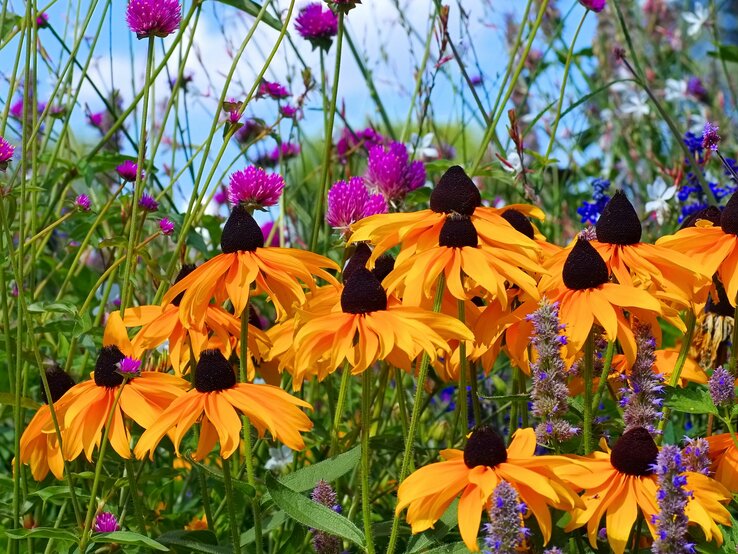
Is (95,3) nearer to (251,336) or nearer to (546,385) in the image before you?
(251,336)

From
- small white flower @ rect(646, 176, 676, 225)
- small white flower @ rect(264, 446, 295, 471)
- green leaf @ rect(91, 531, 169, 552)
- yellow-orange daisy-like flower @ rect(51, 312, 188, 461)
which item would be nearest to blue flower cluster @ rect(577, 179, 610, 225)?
small white flower @ rect(646, 176, 676, 225)

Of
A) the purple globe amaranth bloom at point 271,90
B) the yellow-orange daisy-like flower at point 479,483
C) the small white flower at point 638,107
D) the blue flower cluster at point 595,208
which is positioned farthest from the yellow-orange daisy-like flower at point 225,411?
the small white flower at point 638,107

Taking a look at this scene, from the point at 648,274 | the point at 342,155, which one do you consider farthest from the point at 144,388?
the point at 342,155

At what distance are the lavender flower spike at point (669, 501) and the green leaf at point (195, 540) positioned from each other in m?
0.57

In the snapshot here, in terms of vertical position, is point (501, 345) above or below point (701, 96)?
below

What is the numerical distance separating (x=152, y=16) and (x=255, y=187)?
295 mm

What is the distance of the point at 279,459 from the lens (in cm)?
223

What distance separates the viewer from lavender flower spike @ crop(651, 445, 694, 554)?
1015 millimetres

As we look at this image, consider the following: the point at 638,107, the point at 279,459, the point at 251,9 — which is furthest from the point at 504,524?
the point at 638,107

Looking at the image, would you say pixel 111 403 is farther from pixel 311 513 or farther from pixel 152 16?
pixel 152 16

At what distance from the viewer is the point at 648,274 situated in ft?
4.51

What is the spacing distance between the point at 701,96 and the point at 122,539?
4064 millimetres

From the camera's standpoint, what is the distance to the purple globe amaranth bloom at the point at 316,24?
2281mm

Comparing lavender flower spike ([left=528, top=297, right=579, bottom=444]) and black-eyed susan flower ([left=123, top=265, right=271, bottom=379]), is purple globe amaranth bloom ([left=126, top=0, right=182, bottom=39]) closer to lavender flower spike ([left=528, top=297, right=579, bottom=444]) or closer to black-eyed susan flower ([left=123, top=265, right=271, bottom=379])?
black-eyed susan flower ([left=123, top=265, right=271, bottom=379])
